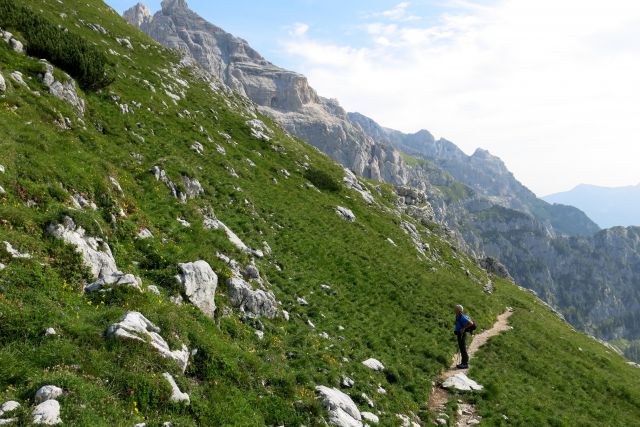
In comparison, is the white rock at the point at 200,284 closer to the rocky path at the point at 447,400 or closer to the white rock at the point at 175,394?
the white rock at the point at 175,394

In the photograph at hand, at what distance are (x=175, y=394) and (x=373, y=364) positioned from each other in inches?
498

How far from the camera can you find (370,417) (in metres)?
16.5

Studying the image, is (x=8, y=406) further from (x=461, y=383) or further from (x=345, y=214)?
(x=345, y=214)

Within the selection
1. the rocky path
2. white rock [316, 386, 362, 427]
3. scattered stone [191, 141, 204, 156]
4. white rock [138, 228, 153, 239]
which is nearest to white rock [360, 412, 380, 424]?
white rock [316, 386, 362, 427]

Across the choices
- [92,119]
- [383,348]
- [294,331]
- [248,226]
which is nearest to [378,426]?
[294,331]

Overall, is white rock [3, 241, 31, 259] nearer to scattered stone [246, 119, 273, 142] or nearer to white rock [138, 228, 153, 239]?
white rock [138, 228, 153, 239]

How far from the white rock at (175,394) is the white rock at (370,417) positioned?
8.09 m

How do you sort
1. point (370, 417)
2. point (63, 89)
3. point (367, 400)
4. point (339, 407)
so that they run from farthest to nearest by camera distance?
point (63, 89) < point (367, 400) < point (370, 417) < point (339, 407)

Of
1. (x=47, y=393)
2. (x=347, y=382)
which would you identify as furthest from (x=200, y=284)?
(x=47, y=393)

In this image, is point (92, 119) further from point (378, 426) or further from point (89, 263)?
point (378, 426)

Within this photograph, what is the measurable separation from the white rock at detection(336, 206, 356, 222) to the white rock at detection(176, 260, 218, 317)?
89.6 feet

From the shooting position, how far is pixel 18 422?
26.3 feet

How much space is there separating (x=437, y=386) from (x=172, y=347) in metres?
16.6

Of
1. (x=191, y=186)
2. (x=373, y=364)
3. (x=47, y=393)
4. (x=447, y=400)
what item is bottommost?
(x=447, y=400)
